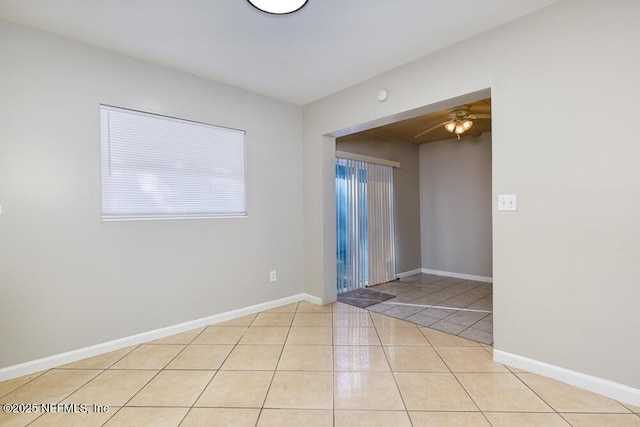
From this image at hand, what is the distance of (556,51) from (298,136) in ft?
8.79

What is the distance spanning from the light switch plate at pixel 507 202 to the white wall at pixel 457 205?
10.1 feet

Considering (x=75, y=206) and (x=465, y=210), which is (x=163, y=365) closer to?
(x=75, y=206)

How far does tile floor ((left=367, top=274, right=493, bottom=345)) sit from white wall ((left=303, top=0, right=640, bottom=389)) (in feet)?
2.32

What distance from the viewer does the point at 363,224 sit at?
4.77 meters

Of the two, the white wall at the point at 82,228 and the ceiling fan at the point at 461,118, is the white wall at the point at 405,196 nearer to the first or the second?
the ceiling fan at the point at 461,118

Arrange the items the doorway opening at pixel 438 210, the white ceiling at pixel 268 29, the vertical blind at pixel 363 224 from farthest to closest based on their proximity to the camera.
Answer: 1. the vertical blind at pixel 363 224
2. the doorway opening at pixel 438 210
3. the white ceiling at pixel 268 29

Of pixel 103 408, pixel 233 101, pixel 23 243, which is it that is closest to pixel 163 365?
pixel 103 408

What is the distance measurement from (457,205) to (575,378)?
3.76 meters

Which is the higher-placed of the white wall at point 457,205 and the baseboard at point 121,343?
the white wall at point 457,205

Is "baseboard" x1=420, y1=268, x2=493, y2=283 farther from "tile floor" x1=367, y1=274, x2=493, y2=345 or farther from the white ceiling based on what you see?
the white ceiling

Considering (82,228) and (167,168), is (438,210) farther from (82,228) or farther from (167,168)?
(82,228)

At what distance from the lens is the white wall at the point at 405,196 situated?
17.2 ft

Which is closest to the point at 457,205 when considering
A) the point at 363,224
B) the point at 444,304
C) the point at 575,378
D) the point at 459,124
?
the point at 363,224

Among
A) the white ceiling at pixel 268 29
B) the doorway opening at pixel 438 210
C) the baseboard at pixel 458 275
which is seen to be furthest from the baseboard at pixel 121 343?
the baseboard at pixel 458 275
